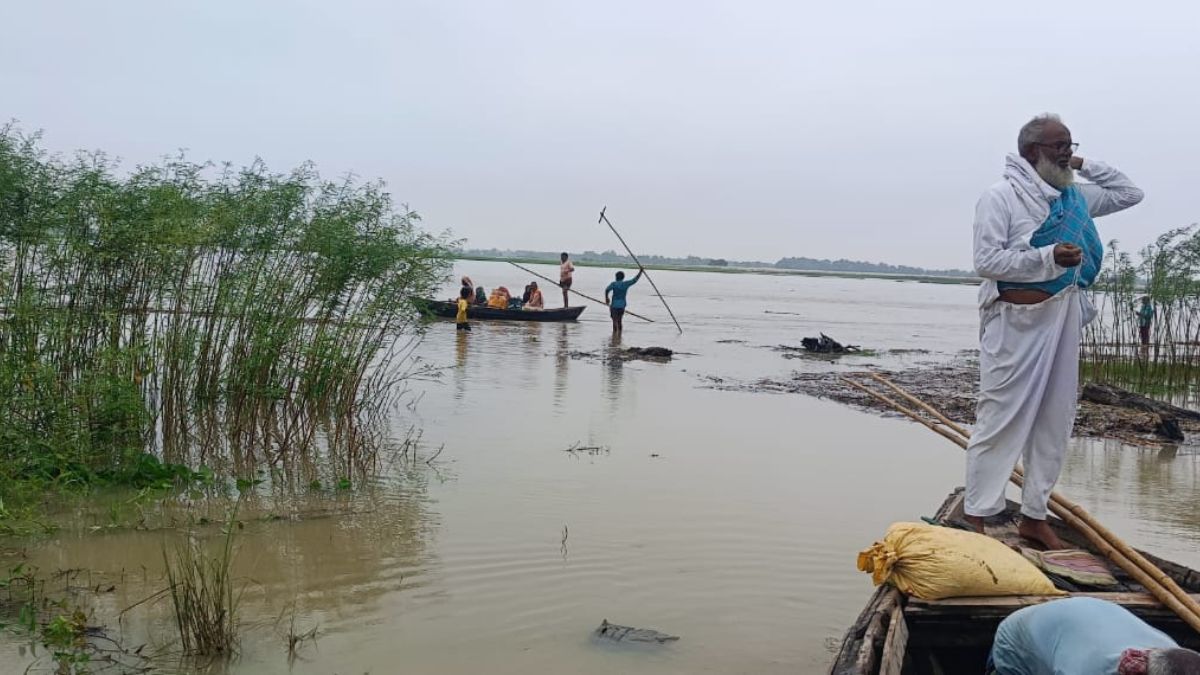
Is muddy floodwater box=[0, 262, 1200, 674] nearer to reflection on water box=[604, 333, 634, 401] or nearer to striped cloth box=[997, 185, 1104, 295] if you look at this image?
reflection on water box=[604, 333, 634, 401]

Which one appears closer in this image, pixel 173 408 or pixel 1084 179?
pixel 1084 179

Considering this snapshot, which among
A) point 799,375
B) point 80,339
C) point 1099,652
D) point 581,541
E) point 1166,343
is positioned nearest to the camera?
point 1099,652

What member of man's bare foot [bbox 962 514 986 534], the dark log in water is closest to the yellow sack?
man's bare foot [bbox 962 514 986 534]

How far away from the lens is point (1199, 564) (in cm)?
598

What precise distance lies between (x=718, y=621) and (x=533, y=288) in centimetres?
1838

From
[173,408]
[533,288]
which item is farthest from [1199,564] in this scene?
[533,288]

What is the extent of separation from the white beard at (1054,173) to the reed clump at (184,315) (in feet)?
17.1

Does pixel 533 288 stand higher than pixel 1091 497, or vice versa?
pixel 533 288

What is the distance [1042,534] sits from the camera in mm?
4285

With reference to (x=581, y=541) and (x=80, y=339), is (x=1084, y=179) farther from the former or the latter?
(x=80, y=339)

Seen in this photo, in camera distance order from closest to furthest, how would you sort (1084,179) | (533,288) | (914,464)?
(1084,179)
(914,464)
(533,288)

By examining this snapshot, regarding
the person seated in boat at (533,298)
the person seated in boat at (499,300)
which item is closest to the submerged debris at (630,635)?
the person seated in boat at (499,300)

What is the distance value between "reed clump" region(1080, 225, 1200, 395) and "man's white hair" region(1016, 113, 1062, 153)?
10705 mm

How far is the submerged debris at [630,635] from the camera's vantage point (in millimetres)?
4480
